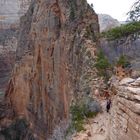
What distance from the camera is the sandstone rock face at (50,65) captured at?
2506 cm

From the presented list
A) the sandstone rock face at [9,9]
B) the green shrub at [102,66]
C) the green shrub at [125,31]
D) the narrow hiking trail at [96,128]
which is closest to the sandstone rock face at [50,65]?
the green shrub at [102,66]

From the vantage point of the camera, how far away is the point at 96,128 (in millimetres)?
17984

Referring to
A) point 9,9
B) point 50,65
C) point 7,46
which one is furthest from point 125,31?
point 9,9

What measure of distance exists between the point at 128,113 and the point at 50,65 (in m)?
19.4

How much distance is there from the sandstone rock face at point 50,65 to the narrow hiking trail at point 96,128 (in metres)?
2.84

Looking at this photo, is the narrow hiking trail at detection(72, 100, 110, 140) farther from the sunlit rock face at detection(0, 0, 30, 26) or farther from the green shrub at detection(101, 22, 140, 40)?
the sunlit rock face at detection(0, 0, 30, 26)

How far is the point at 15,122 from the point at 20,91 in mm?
2526

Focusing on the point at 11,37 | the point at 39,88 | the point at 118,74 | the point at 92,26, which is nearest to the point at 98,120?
the point at 118,74

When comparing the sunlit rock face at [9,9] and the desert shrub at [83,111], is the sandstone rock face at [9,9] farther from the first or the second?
the desert shrub at [83,111]

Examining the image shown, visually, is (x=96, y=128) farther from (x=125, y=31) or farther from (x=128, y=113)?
(x=128, y=113)

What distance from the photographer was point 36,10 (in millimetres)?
32781

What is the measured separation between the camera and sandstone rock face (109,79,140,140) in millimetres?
9531

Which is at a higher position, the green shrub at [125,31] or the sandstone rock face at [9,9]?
the sandstone rock face at [9,9]

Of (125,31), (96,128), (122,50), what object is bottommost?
(96,128)
